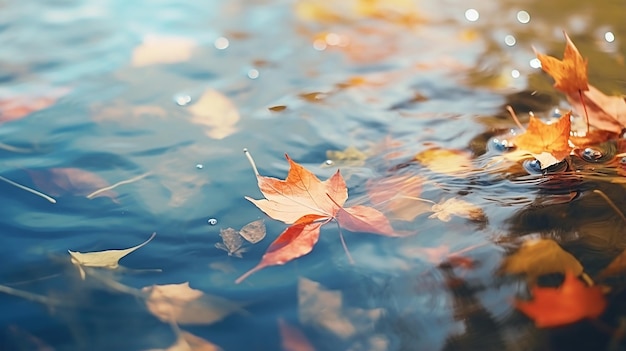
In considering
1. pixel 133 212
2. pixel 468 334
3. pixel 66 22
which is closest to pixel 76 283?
pixel 133 212

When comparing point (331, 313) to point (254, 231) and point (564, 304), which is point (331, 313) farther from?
point (564, 304)

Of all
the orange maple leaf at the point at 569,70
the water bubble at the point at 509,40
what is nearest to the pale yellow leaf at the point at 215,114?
the orange maple leaf at the point at 569,70

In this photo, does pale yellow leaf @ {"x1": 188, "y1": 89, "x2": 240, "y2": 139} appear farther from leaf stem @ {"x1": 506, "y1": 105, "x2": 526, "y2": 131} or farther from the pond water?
leaf stem @ {"x1": 506, "y1": 105, "x2": 526, "y2": 131}

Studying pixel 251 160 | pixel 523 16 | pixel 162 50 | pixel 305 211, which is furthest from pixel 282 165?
pixel 523 16

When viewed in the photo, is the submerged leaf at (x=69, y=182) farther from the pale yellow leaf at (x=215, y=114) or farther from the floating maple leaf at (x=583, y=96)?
the floating maple leaf at (x=583, y=96)

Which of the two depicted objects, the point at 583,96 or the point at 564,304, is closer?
the point at 564,304

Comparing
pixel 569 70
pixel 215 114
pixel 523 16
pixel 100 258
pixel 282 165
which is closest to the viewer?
pixel 100 258

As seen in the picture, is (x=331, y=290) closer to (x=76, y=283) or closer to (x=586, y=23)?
(x=76, y=283)
